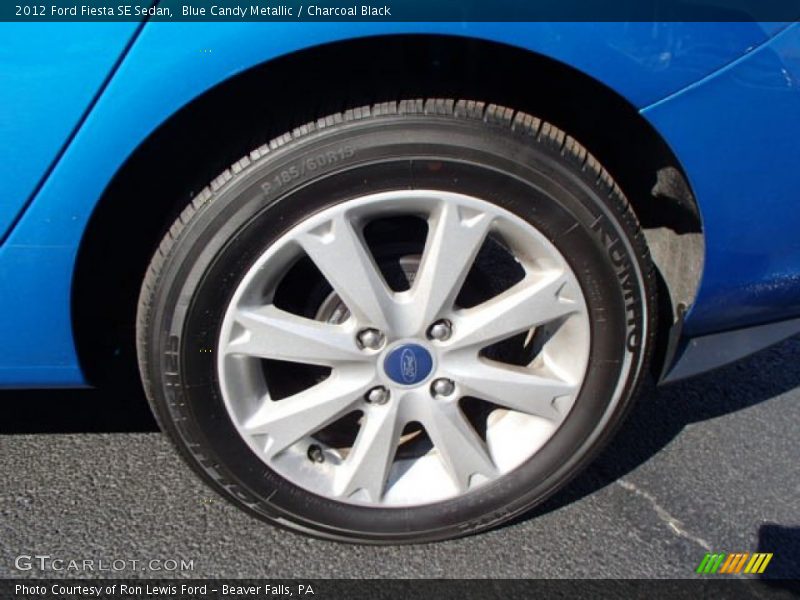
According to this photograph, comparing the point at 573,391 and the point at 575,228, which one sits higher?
the point at 575,228

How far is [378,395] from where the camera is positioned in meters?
1.83

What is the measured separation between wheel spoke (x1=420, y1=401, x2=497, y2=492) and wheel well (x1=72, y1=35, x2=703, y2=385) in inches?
20.0

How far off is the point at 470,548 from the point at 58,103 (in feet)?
4.29

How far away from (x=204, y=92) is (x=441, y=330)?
675 millimetres

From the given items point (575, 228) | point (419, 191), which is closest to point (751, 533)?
point (575, 228)

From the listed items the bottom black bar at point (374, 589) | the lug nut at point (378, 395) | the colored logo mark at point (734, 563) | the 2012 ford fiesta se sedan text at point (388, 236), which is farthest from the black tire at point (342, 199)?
the colored logo mark at point (734, 563)

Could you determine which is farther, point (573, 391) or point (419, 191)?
point (573, 391)

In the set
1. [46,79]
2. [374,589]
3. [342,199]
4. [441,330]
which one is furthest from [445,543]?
[46,79]

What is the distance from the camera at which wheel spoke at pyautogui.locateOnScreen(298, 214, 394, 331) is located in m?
1.66

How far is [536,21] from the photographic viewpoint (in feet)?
4.99

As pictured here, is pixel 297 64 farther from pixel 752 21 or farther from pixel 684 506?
pixel 684 506

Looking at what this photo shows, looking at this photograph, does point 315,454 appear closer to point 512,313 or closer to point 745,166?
point 512,313

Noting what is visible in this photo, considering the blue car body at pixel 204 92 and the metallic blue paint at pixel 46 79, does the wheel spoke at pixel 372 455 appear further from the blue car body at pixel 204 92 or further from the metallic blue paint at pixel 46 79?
the metallic blue paint at pixel 46 79

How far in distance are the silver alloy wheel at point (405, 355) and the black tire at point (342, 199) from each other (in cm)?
3
